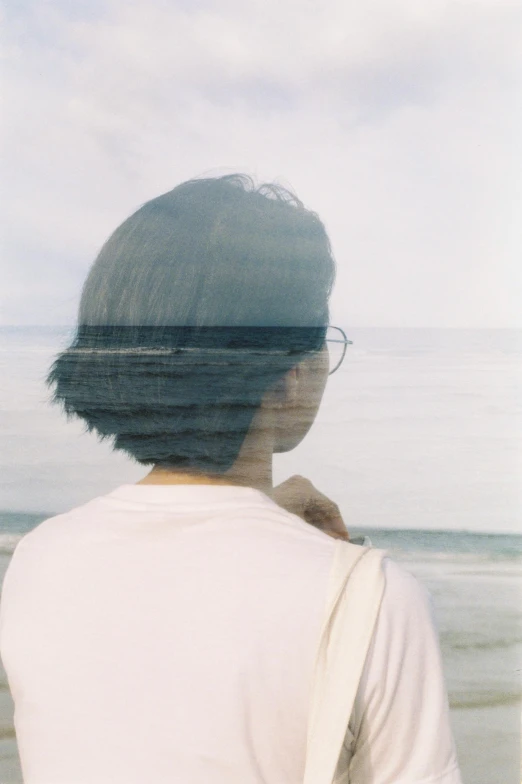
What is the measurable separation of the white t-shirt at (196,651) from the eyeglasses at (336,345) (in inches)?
13.6

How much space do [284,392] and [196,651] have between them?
423 mm

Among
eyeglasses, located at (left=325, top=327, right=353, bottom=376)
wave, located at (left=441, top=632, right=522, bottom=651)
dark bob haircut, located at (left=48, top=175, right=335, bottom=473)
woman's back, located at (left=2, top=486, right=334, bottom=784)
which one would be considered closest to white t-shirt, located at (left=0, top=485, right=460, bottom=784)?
woman's back, located at (left=2, top=486, right=334, bottom=784)

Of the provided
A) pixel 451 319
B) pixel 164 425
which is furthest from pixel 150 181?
pixel 451 319

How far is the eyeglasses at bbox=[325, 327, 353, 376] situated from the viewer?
113cm

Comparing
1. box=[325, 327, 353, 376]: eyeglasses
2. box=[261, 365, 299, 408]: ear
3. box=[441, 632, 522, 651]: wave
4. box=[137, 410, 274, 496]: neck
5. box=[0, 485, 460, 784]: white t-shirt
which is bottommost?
box=[441, 632, 522, 651]: wave

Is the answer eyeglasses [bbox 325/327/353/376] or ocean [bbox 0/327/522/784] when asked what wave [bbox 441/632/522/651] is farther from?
eyeglasses [bbox 325/327/353/376]

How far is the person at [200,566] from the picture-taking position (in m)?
0.78

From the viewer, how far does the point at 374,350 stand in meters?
1.21

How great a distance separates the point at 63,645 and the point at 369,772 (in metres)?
0.37

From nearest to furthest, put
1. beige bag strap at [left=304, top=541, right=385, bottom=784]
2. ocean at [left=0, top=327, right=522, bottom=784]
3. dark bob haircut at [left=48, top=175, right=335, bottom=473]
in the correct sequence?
beige bag strap at [left=304, top=541, right=385, bottom=784] → dark bob haircut at [left=48, top=175, right=335, bottom=473] → ocean at [left=0, top=327, right=522, bottom=784]

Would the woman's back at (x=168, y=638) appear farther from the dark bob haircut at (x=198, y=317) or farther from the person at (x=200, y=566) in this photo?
the dark bob haircut at (x=198, y=317)

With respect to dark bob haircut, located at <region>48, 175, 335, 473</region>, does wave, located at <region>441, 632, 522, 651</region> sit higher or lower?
lower

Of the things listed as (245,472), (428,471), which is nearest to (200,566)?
(245,472)

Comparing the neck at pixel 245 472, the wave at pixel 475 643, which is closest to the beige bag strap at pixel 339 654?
the neck at pixel 245 472
